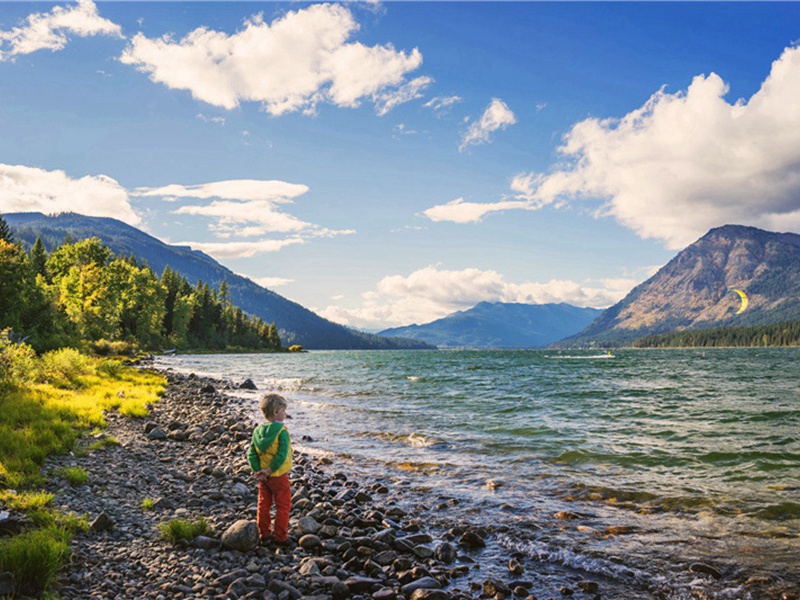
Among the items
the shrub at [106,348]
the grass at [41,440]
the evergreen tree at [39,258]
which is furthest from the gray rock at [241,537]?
the evergreen tree at [39,258]

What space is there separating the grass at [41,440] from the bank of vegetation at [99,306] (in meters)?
19.1

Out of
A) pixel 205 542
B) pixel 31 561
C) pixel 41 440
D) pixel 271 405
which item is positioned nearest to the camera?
pixel 31 561

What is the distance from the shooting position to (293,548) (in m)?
9.05

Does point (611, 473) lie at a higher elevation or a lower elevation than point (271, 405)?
lower

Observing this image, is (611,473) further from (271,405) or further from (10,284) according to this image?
(10,284)

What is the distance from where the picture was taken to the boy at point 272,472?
8859mm

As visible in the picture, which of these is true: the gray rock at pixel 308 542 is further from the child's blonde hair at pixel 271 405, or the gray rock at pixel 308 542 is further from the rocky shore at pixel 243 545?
the child's blonde hair at pixel 271 405

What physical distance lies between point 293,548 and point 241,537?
1131 millimetres

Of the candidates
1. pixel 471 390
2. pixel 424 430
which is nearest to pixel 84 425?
pixel 424 430

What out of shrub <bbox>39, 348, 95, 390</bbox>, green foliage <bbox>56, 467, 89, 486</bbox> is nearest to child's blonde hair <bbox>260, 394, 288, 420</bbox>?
green foliage <bbox>56, 467, 89, 486</bbox>

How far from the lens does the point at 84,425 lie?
1598 cm

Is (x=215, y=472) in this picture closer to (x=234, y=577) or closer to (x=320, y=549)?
(x=320, y=549)

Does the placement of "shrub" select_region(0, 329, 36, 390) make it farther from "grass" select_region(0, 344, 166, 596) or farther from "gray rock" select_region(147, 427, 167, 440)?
"gray rock" select_region(147, 427, 167, 440)

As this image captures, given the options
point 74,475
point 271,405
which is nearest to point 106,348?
point 74,475
